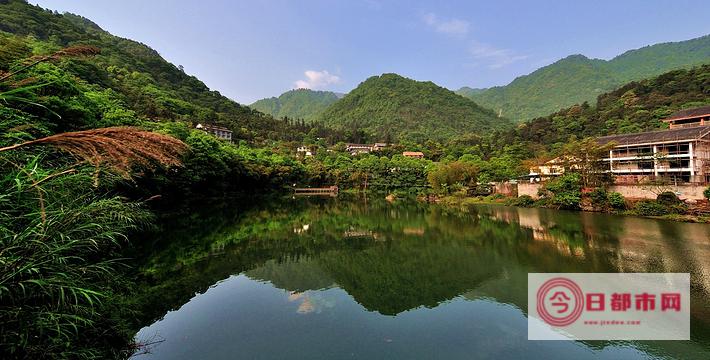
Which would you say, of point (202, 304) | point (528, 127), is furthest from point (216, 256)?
point (528, 127)

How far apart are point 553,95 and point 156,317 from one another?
17670cm

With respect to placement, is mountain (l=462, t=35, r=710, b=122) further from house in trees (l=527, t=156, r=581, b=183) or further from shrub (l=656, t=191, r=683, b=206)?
shrub (l=656, t=191, r=683, b=206)

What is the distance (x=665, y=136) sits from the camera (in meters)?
31.0

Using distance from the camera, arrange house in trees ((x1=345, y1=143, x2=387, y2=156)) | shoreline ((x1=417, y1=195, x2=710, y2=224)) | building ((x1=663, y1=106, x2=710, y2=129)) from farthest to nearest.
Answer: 1. house in trees ((x1=345, y1=143, x2=387, y2=156))
2. building ((x1=663, y1=106, x2=710, y2=129))
3. shoreline ((x1=417, y1=195, x2=710, y2=224))

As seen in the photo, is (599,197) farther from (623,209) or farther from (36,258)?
(36,258)

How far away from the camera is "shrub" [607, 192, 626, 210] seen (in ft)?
86.8

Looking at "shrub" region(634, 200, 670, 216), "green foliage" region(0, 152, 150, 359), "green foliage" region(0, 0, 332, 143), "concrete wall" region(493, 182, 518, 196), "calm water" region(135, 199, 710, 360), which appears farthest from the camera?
"concrete wall" region(493, 182, 518, 196)

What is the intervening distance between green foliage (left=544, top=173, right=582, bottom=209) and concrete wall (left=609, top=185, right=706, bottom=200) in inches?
108

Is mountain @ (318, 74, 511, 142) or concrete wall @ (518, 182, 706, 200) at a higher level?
mountain @ (318, 74, 511, 142)

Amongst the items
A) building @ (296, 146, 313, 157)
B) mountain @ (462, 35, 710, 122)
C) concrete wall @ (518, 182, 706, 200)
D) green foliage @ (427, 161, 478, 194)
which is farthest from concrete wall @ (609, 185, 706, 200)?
mountain @ (462, 35, 710, 122)

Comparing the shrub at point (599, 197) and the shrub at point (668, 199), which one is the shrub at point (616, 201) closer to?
the shrub at point (599, 197)

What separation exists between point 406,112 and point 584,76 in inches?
3419

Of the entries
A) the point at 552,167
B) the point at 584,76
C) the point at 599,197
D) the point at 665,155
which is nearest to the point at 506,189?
the point at 552,167

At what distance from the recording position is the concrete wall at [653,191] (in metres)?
24.4
